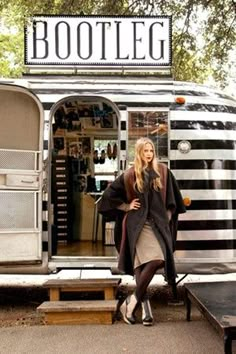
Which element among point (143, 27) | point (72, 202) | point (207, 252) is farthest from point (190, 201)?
point (72, 202)

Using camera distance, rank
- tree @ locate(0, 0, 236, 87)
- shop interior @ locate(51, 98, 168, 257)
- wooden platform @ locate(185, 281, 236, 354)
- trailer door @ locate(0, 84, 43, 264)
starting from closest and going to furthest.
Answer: wooden platform @ locate(185, 281, 236, 354), trailer door @ locate(0, 84, 43, 264), shop interior @ locate(51, 98, 168, 257), tree @ locate(0, 0, 236, 87)

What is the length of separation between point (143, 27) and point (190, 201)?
8.13ft

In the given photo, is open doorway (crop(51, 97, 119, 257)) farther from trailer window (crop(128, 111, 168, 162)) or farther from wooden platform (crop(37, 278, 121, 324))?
wooden platform (crop(37, 278, 121, 324))

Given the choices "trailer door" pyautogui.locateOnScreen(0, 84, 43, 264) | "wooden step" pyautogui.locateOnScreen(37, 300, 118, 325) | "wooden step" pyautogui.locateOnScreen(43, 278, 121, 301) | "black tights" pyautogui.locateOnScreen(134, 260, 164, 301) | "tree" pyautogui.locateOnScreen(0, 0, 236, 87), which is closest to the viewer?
"black tights" pyautogui.locateOnScreen(134, 260, 164, 301)

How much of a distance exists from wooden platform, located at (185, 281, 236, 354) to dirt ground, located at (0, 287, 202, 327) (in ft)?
1.67

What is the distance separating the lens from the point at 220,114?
6840 millimetres

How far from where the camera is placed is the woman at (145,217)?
5664mm

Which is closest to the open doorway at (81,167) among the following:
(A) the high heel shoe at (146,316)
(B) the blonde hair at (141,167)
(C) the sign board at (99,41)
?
(C) the sign board at (99,41)

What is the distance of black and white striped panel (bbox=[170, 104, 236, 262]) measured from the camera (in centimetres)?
661

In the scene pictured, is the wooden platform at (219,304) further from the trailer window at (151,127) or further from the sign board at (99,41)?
the sign board at (99,41)

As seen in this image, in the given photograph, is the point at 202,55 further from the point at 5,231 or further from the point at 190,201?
the point at 5,231

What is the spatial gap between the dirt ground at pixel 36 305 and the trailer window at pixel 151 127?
6.21 feet

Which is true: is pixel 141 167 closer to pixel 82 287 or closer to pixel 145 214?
pixel 145 214

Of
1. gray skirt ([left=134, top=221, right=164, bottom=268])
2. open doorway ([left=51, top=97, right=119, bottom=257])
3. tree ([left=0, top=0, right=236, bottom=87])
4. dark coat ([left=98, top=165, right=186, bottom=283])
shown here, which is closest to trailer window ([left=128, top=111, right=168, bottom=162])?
dark coat ([left=98, top=165, right=186, bottom=283])
